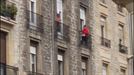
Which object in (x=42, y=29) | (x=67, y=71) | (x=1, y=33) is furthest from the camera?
(x=67, y=71)

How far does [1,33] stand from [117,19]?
1490 cm

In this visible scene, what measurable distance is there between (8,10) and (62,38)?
6278mm

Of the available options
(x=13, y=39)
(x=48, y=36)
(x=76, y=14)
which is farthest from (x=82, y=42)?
(x=13, y=39)

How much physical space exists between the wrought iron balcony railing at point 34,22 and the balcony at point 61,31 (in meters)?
1.54

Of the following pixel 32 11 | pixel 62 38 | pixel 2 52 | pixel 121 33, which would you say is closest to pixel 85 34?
pixel 62 38

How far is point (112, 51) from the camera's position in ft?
150

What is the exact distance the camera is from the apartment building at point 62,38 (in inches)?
1344

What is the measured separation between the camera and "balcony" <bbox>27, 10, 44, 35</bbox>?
35.8 meters

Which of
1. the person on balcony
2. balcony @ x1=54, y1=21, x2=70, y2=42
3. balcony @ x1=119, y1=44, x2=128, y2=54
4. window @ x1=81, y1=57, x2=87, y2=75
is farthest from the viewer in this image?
balcony @ x1=119, y1=44, x2=128, y2=54

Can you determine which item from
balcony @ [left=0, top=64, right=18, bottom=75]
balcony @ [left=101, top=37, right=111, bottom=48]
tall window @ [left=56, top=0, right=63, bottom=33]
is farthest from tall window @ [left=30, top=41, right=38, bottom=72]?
balcony @ [left=101, top=37, right=111, bottom=48]

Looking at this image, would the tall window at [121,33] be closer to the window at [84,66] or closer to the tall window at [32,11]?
the window at [84,66]

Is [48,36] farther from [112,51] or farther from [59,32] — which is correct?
[112,51]

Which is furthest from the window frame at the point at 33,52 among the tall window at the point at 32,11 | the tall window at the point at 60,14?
the tall window at the point at 60,14

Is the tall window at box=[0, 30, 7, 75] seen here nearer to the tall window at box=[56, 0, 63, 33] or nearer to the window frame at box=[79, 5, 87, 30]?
the tall window at box=[56, 0, 63, 33]
